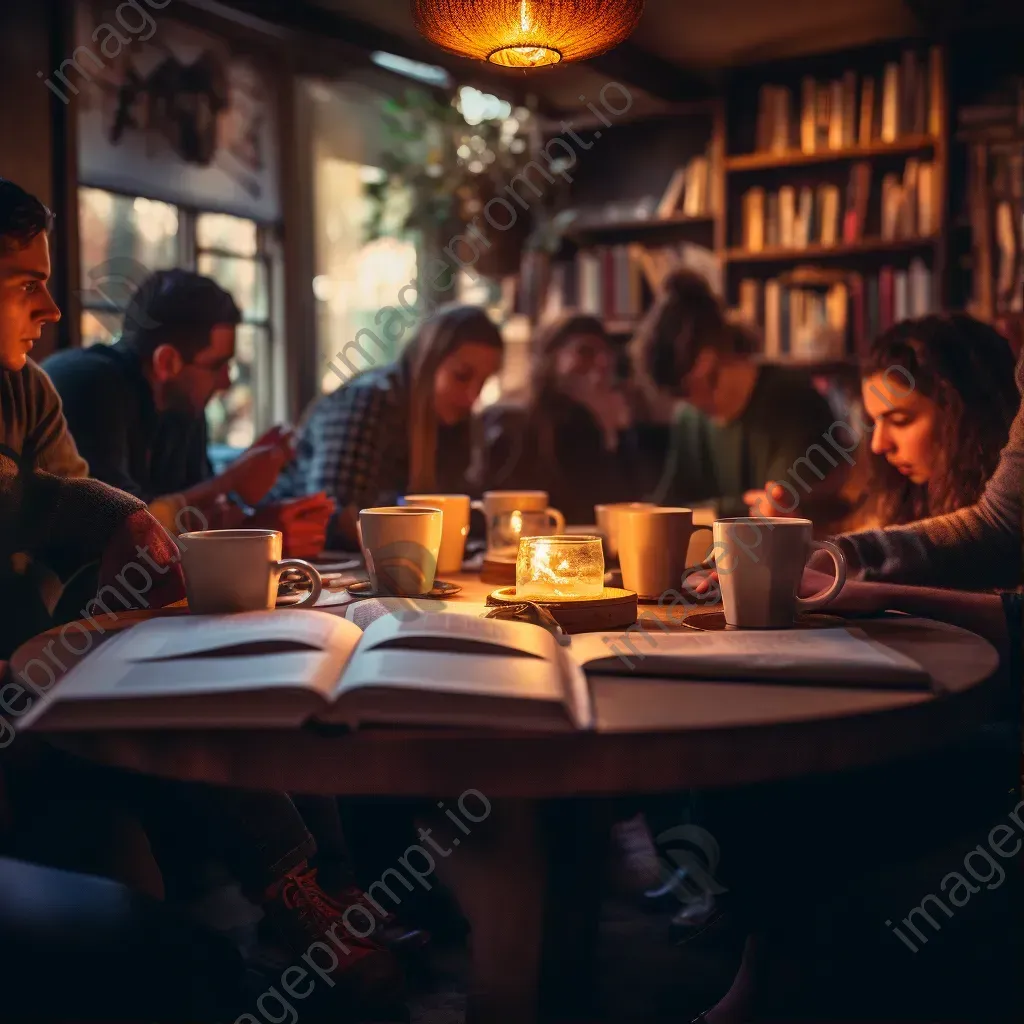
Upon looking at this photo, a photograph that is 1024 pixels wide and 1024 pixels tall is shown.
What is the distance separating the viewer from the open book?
0.78 m

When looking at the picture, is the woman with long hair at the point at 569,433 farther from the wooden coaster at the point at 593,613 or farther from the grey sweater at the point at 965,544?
the wooden coaster at the point at 593,613

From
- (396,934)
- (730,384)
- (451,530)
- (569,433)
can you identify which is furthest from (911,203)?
(396,934)

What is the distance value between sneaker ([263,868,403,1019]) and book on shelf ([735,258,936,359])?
3.60m

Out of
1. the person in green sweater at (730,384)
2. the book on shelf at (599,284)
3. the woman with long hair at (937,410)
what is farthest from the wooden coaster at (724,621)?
the book on shelf at (599,284)

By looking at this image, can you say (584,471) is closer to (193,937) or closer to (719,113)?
(719,113)

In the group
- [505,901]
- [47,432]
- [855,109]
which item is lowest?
[505,901]

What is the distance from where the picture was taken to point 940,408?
1.70 metres

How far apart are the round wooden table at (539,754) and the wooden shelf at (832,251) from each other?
3.84 meters

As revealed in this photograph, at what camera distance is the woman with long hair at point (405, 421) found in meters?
2.71

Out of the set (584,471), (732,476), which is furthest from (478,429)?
(732,476)

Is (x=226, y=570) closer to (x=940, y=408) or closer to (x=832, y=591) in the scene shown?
(x=832, y=591)

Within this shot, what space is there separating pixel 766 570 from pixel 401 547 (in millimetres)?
441

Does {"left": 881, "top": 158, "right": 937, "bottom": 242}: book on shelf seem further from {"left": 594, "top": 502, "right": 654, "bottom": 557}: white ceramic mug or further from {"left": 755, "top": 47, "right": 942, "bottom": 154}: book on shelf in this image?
{"left": 594, "top": 502, "right": 654, "bottom": 557}: white ceramic mug

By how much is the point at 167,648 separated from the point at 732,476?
8.75 feet
